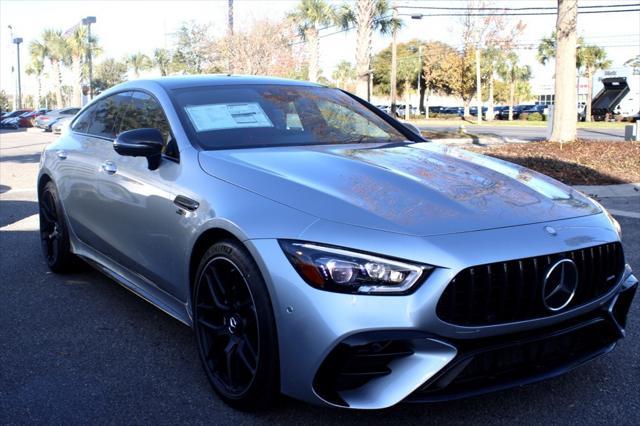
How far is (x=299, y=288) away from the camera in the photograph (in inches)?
96.0

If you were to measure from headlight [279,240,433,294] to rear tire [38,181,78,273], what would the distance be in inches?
123

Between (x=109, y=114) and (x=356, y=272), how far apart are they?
117 inches

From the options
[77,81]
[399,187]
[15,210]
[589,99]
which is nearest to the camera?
[399,187]

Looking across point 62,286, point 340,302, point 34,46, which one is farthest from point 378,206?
point 34,46

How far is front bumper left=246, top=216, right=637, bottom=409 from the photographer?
233 cm

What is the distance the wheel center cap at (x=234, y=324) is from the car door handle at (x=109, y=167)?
5.18ft

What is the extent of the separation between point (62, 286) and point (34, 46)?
256 feet

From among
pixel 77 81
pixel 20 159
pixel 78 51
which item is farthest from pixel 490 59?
pixel 20 159

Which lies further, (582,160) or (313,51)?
(313,51)

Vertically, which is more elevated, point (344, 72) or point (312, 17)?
point (344, 72)

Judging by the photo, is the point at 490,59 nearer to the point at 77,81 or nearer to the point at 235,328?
the point at 77,81

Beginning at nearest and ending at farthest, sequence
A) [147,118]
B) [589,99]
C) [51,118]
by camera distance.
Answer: [147,118] → [51,118] → [589,99]

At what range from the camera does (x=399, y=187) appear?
9.39 feet

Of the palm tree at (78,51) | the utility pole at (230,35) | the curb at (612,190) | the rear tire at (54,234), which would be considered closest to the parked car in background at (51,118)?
the utility pole at (230,35)
